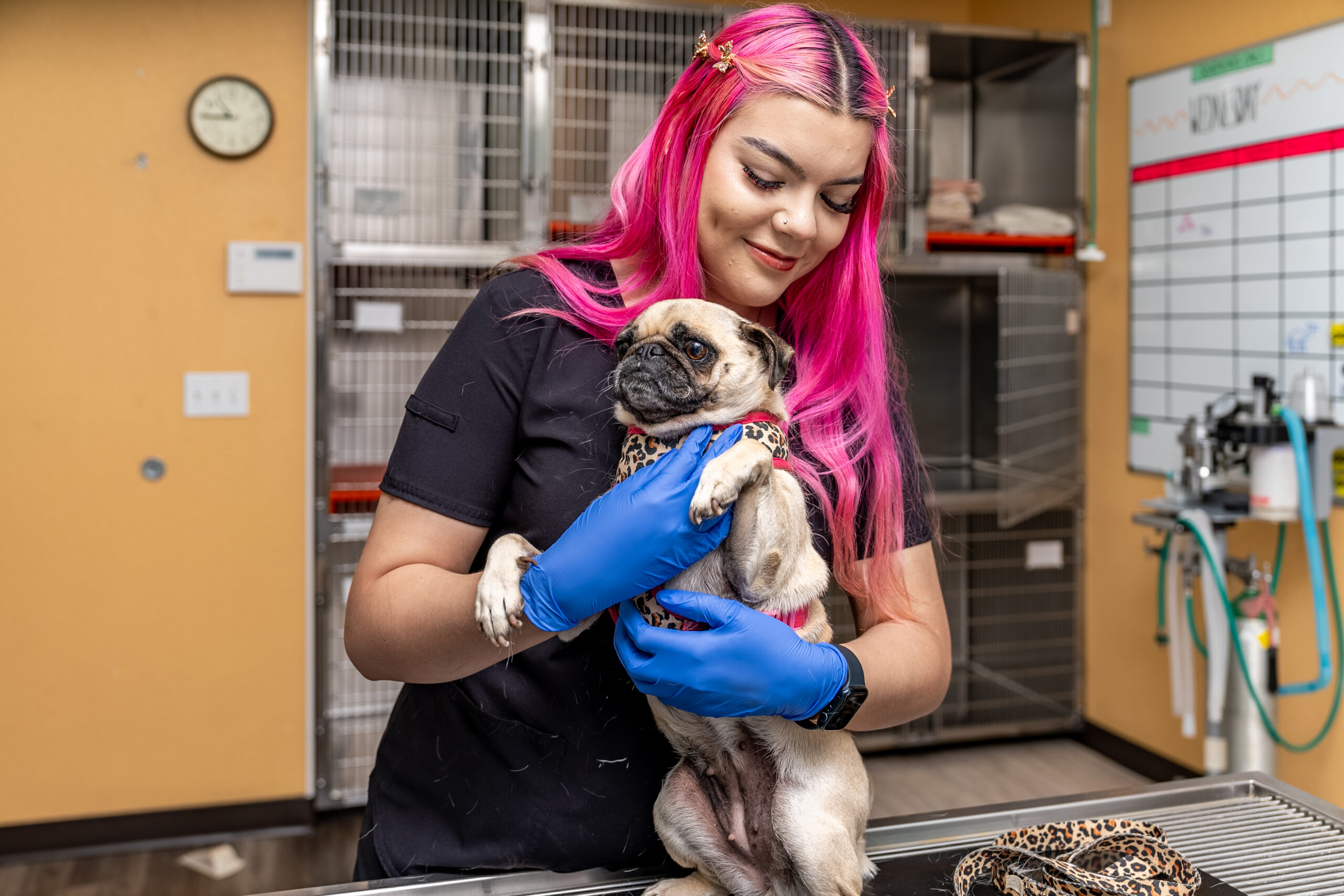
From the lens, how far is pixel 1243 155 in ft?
A: 11.1

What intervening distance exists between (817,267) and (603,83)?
2.65m

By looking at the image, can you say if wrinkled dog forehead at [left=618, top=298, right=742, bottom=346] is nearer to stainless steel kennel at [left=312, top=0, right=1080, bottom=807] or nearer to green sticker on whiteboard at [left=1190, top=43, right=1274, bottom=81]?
stainless steel kennel at [left=312, top=0, right=1080, bottom=807]

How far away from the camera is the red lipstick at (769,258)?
4.05 feet

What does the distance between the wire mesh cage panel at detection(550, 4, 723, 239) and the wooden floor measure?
225 centimetres

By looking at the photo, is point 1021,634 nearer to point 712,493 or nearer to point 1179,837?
point 1179,837

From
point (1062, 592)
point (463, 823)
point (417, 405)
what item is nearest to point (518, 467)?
point (417, 405)

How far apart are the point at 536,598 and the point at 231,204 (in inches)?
115

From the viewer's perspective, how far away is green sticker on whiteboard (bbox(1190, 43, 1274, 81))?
326cm

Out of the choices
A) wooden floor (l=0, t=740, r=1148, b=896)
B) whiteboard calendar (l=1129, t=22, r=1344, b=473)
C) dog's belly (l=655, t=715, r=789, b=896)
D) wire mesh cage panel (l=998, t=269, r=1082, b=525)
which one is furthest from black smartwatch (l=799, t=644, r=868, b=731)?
wire mesh cage panel (l=998, t=269, r=1082, b=525)

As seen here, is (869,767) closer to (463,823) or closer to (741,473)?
(463,823)

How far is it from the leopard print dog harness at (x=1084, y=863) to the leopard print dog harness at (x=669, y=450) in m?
0.36

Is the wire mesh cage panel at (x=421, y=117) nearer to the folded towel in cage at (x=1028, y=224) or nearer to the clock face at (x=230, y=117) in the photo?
the clock face at (x=230, y=117)

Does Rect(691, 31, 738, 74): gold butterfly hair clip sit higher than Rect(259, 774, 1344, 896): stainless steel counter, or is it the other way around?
Rect(691, 31, 738, 74): gold butterfly hair clip

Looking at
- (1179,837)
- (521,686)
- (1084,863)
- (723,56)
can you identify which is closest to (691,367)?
(723,56)
